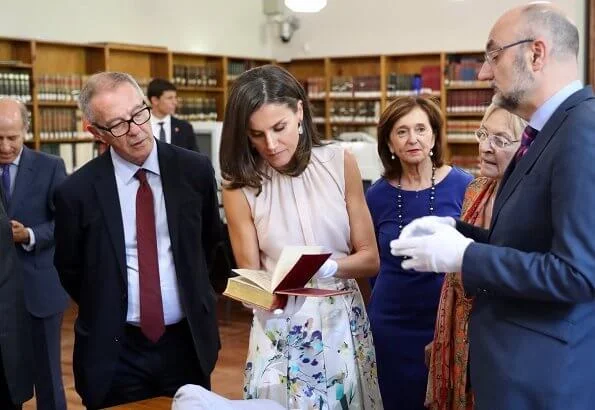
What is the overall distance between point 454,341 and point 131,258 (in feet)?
3.55

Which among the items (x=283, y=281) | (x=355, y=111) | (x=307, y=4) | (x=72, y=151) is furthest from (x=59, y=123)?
(x=283, y=281)

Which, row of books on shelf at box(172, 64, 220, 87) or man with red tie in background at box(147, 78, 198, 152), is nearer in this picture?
man with red tie in background at box(147, 78, 198, 152)

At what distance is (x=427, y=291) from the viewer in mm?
2979

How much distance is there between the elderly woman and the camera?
247 cm

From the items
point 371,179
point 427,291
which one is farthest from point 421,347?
point 371,179

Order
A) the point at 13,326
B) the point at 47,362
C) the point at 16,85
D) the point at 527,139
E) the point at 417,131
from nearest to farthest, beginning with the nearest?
the point at 527,139 < the point at 13,326 < the point at 417,131 < the point at 47,362 < the point at 16,85

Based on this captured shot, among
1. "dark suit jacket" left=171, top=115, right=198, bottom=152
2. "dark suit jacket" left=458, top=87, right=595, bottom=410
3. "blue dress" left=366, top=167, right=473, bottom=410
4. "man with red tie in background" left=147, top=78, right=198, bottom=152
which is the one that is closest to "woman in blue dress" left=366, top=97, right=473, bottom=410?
"blue dress" left=366, top=167, right=473, bottom=410

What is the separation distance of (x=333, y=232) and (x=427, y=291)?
0.76 meters

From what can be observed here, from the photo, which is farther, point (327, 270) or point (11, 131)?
point (11, 131)

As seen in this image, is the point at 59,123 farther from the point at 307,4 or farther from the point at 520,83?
the point at 520,83

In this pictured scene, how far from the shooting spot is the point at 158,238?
2.59m

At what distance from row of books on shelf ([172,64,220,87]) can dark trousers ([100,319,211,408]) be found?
24.3ft

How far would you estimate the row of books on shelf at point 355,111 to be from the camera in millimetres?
10570

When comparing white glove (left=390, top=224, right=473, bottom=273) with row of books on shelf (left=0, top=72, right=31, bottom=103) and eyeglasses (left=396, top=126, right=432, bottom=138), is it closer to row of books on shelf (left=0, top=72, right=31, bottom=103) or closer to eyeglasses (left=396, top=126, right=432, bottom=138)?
eyeglasses (left=396, top=126, right=432, bottom=138)
